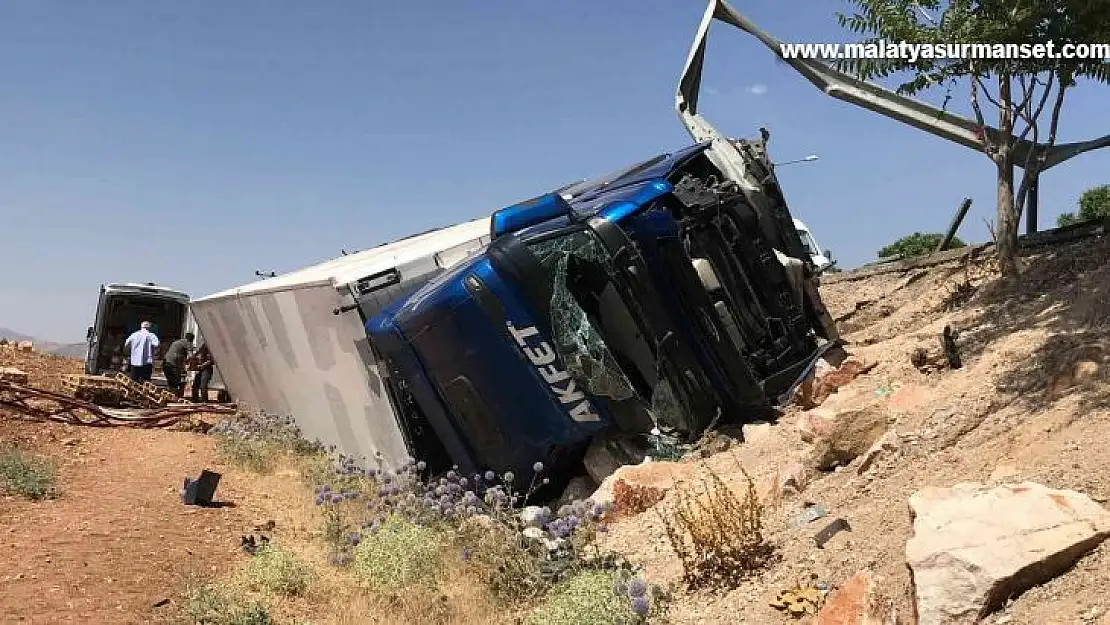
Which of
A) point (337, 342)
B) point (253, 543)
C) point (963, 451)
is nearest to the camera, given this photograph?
point (963, 451)

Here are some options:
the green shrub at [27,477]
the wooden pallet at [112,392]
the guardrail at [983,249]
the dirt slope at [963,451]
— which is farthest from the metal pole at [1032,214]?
the wooden pallet at [112,392]

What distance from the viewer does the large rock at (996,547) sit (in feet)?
8.33

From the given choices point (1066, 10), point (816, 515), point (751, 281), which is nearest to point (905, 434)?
point (816, 515)

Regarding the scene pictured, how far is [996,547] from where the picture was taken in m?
2.62

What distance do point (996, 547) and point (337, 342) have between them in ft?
18.0

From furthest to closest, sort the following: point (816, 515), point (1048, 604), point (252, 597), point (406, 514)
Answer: point (406, 514)
point (252, 597)
point (816, 515)
point (1048, 604)

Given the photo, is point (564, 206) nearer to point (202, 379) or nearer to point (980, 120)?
point (980, 120)

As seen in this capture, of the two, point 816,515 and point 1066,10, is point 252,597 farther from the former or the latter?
point 1066,10

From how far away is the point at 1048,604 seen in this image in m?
2.48

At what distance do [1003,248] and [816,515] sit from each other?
186 inches

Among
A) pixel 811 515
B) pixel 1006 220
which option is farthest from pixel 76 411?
pixel 1006 220

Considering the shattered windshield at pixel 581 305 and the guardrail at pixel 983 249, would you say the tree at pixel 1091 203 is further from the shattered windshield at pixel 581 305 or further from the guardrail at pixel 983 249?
the shattered windshield at pixel 581 305

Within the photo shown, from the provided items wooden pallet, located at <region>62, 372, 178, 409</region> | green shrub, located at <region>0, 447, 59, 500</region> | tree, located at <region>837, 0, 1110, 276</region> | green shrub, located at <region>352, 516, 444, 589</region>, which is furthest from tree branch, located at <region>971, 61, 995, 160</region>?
wooden pallet, located at <region>62, 372, 178, 409</region>

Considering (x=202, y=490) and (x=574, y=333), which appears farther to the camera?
(x=202, y=490)
